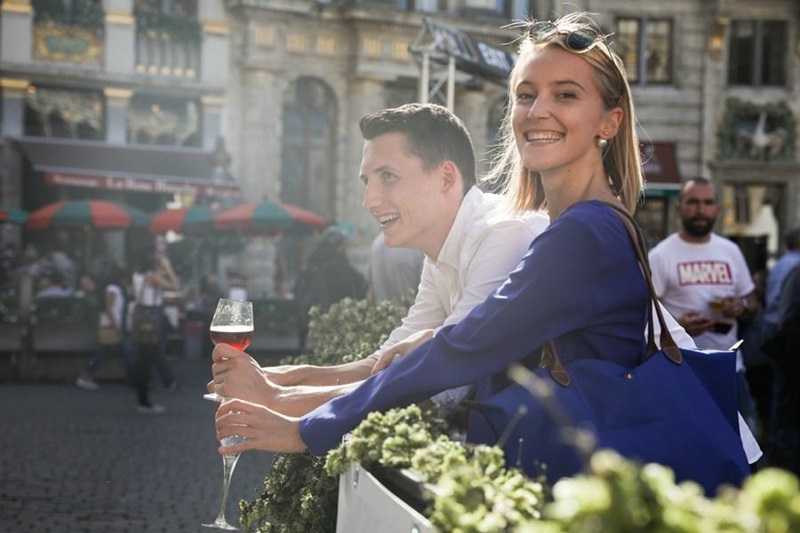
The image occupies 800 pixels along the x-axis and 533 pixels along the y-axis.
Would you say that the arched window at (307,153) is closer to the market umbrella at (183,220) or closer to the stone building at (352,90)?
the stone building at (352,90)

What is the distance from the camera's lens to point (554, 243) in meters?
2.44

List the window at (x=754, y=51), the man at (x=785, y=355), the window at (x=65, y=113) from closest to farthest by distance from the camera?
1. the man at (x=785, y=355)
2. the window at (x=65, y=113)
3. the window at (x=754, y=51)

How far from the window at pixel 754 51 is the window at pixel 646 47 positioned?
1408 mm

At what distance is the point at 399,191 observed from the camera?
3.29m

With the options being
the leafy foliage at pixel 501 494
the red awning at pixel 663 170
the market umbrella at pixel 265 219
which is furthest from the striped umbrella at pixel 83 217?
the leafy foliage at pixel 501 494

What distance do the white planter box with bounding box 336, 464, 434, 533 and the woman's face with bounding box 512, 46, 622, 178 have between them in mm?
798

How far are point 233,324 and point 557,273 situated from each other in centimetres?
142

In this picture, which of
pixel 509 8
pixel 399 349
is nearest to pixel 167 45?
pixel 509 8

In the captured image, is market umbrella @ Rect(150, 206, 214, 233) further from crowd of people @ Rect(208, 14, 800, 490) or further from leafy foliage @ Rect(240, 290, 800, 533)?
leafy foliage @ Rect(240, 290, 800, 533)

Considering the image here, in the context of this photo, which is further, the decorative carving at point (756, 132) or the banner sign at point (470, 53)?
the decorative carving at point (756, 132)

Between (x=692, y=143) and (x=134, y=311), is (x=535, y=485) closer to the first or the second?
(x=134, y=311)

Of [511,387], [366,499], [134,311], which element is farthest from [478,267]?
[134,311]

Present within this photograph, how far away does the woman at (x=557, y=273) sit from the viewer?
2424 millimetres

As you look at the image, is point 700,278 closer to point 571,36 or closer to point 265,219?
point 571,36
